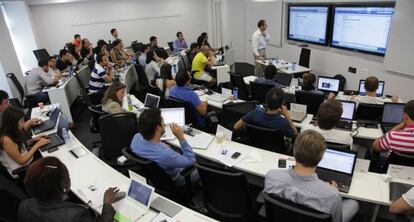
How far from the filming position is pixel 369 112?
3.92 meters

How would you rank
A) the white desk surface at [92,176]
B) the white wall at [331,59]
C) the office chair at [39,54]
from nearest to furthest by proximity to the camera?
the white desk surface at [92,176], the white wall at [331,59], the office chair at [39,54]

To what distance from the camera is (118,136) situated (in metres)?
3.80

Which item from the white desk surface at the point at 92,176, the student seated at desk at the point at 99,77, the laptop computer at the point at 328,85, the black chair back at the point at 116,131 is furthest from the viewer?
the student seated at desk at the point at 99,77

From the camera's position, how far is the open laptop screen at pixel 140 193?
88.9 inches

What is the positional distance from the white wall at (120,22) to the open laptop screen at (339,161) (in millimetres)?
10344

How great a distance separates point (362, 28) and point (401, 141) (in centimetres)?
428

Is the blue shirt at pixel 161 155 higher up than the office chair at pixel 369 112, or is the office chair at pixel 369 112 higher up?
the blue shirt at pixel 161 155

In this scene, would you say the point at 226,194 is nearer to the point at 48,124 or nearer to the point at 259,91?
the point at 48,124

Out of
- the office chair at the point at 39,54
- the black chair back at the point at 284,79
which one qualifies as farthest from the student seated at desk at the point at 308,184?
the office chair at the point at 39,54

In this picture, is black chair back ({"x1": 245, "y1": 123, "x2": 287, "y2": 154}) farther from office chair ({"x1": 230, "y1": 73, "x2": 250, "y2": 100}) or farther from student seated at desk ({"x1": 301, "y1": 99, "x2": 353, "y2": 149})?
office chair ({"x1": 230, "y1": 73, "x2": 250, "y2": 100})

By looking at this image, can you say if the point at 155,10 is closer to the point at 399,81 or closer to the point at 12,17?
the point at 12,17

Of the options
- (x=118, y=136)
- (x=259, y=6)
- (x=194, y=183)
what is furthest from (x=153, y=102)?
(x=259, y=6)

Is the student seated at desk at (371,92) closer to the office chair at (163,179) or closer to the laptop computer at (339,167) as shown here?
the laptop computer at (339,167)

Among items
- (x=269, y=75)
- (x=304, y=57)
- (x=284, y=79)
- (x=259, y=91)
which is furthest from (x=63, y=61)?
(x=304, y=57)
